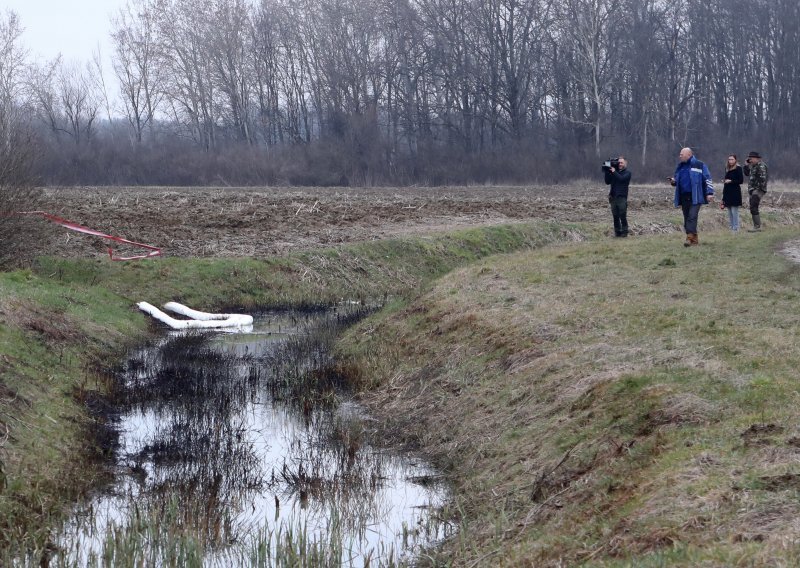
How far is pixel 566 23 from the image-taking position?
60875 mm

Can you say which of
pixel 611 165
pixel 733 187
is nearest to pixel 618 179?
pixel 611 165

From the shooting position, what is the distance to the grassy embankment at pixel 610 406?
5711mm

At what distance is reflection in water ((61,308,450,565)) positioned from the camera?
7562 mm

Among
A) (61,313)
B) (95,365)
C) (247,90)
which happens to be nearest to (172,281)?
(61,313)

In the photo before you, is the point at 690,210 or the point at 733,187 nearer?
the point at 690,210

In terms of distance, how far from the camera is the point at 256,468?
926 centimetres

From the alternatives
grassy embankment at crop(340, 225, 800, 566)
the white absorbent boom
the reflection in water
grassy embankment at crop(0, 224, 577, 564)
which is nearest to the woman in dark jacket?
grassy embankment at crop(340, 225, 800, 566)

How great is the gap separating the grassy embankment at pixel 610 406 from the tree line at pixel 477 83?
43.4 m

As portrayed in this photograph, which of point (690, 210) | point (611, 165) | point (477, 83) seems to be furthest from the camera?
point (477, 83)

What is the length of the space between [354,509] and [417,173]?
50.6 metres

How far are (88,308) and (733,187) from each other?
42.8ft

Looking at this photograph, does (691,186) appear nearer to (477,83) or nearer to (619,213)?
(619,213)

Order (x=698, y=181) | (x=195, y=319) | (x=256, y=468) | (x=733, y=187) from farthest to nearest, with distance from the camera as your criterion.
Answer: (x=733, y=187) < (x=195, y=319) < (x=698, y=181) < (x=256, y=468)

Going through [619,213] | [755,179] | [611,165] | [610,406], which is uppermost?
[611,165]
